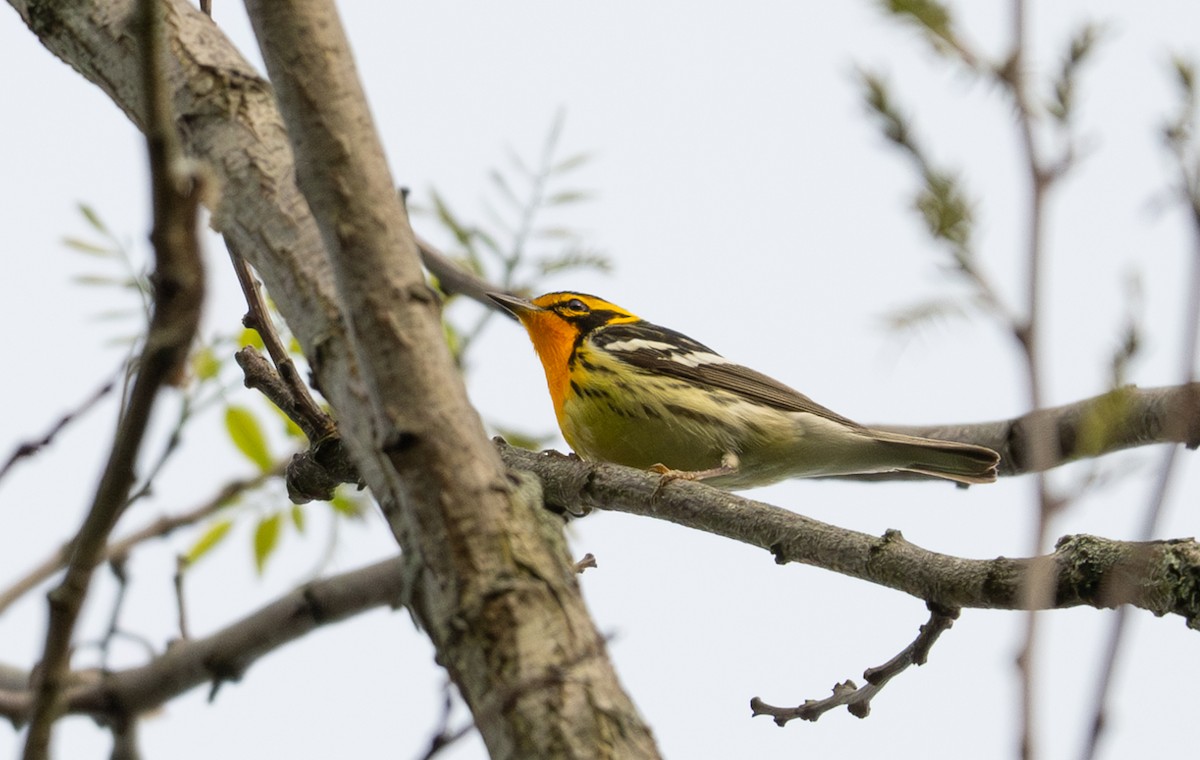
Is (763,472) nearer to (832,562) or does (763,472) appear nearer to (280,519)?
(280,519)

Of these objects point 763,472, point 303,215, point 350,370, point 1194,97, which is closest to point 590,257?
point 763,472

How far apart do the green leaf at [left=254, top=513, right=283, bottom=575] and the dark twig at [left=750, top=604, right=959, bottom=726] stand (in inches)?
91.3

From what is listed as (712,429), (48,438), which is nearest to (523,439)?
(712,429)

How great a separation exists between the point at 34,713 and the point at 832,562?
1.86 metres

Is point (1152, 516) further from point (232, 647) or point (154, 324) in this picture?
point (232, 647)

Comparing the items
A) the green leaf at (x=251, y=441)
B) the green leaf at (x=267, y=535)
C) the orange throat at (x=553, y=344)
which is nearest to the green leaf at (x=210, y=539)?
the green leaf at (x=267, y=535)

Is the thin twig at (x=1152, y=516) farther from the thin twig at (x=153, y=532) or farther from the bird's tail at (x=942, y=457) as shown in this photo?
the bird's tail at (x=942, y=457)

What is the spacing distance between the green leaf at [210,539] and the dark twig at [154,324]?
3466 mm

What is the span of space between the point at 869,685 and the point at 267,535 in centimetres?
266

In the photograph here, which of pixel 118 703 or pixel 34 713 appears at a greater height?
pixel 118 703

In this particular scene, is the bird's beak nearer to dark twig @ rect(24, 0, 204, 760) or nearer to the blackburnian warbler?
the blackburnian warbler

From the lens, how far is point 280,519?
4.88 m

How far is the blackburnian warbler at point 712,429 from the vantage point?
18.3 feet

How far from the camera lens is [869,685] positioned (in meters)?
3.10
